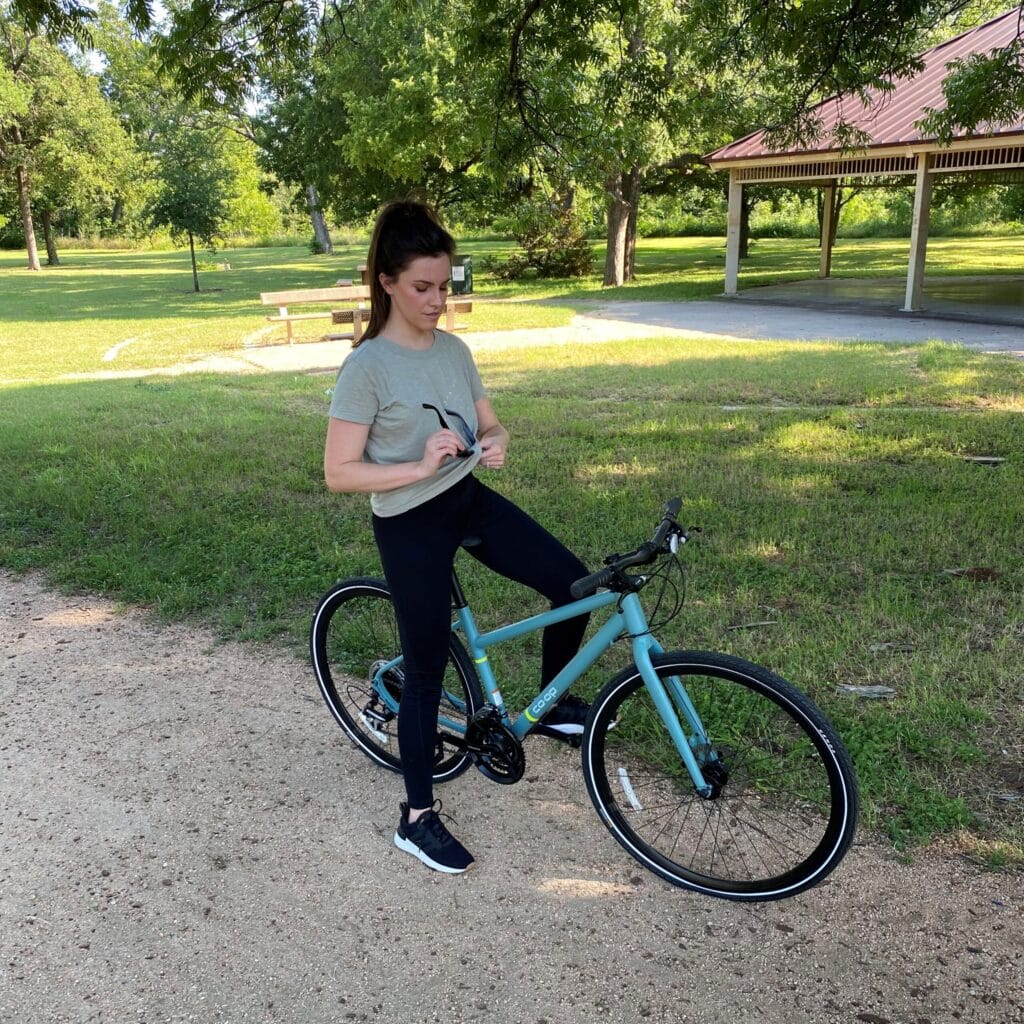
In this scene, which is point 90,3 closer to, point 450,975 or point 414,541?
point 414,541

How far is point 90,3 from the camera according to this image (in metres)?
7.11

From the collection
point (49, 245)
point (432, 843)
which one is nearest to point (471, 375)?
point (432, 843)

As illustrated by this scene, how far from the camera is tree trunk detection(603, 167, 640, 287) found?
25.2 metres

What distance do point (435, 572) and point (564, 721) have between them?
Answer: 30.5 inches

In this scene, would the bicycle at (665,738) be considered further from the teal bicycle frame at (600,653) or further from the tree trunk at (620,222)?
the tree trunk at (620,222)

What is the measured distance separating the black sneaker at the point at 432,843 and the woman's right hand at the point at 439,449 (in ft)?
3.71

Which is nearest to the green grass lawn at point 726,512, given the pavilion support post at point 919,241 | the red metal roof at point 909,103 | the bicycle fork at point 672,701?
the bicycle fork at point 672,701

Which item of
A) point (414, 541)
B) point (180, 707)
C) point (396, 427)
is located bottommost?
point (180, 707)

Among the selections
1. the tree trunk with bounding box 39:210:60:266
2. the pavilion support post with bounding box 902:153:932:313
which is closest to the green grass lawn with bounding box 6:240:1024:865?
the pavilion support post with bounding box 902:153:932:313

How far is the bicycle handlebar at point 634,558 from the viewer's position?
259 cm

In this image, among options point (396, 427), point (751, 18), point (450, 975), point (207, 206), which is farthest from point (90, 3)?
point (207, 206)

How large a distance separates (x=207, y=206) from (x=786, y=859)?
28.3 m

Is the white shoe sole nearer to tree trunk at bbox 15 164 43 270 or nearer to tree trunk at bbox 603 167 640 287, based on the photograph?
tree trunk at bbox 603 167 640 287

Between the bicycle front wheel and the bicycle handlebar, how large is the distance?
26cm
